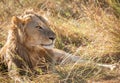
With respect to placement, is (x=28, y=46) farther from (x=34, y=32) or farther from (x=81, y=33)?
(x=81, y=33)

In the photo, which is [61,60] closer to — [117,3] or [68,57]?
[68,57]

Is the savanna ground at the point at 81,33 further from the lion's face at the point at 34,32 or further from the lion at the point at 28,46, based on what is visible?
the lion's face at the point at 34,32

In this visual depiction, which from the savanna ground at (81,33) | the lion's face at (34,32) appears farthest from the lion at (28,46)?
the savanna ground at (81,33)

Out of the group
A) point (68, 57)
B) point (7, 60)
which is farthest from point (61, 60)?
point (7, 60)

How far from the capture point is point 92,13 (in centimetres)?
473

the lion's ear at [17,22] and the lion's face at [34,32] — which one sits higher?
the lion's ear at [17,22]

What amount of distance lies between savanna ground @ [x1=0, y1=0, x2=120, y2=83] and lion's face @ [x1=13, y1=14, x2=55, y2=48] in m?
0.30

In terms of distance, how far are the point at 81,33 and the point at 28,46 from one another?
1.09m

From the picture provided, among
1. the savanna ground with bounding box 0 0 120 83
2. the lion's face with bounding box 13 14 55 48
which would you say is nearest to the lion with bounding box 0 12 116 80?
the lion's face with bounding box 13 14 55 48

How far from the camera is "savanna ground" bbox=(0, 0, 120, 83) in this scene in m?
3.96

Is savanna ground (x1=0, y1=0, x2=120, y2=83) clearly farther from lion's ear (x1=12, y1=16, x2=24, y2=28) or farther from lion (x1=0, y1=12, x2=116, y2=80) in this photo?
lion's ear (x1=12, y1=16, x2=24, y2=28)

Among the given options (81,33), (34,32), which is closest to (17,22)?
(34,32)

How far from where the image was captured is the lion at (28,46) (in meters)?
4.04

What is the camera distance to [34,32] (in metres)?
4.20
